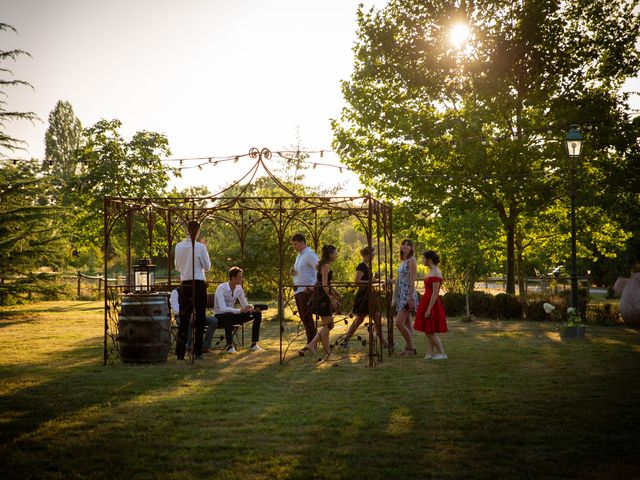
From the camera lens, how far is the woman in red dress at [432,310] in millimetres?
11055

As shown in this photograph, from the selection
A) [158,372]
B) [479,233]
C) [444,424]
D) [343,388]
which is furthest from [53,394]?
[479,233]

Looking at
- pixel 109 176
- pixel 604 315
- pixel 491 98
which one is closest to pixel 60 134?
pixel 109 176

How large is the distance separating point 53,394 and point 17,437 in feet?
6.90

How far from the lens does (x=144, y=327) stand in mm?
10555

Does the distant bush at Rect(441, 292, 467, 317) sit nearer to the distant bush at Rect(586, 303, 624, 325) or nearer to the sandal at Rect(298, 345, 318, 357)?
the distant bush at Rect(586, 303, 624, 325)

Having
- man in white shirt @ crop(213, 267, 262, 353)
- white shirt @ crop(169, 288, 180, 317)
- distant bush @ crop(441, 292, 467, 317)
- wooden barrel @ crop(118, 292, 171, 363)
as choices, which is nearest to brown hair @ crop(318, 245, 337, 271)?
man in white shirt @ crop(213, 267, 262, 353)

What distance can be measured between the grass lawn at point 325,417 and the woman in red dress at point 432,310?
523 millimetres

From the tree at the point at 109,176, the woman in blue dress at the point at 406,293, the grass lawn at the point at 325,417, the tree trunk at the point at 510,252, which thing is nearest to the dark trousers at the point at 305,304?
the grass lawn at the point at 325,417

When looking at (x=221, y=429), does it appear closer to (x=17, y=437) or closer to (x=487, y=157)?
(x=17, y=437)

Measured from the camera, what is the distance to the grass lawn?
5.25m

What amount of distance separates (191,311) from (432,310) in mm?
3870

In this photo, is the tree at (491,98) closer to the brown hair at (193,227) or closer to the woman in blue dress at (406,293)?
the woman in blue dress at (406,293)

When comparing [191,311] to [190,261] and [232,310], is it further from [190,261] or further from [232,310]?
[232,310]

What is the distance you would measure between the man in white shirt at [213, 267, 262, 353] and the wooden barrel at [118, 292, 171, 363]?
70.4 inches
